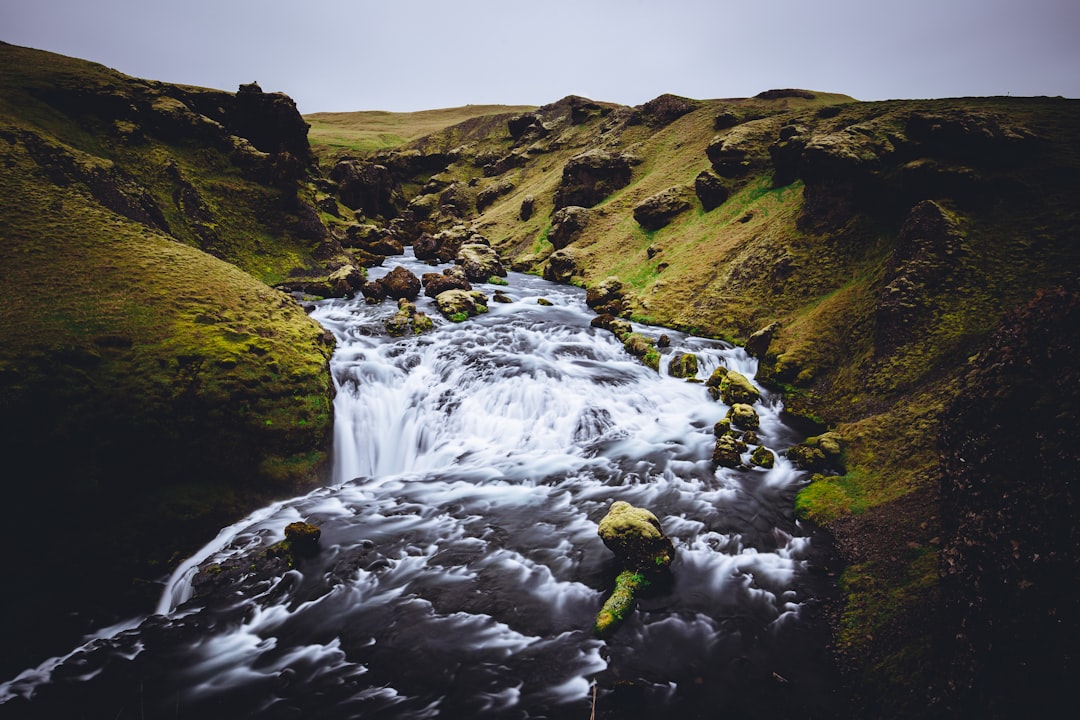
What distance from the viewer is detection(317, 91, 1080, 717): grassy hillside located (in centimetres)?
675

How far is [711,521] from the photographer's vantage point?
958 centimetres

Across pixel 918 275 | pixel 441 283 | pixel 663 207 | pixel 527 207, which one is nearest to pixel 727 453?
pixel 918 275

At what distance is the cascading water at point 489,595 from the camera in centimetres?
599

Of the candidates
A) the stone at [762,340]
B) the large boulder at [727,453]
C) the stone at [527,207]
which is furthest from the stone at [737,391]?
the stone at [527,207]

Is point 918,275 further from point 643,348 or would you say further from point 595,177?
point 595,177

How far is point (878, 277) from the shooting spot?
1441 centimetres

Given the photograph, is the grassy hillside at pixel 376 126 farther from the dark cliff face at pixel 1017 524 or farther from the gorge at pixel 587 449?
the dark cliff face at pixel 1017 524

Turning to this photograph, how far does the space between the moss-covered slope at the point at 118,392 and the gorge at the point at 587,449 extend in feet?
0.18

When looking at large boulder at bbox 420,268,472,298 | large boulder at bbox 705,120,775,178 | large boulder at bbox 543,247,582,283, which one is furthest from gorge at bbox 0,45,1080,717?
large boulder at bbox 543,247,582,283

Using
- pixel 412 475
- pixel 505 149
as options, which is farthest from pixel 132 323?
pixel 505 149

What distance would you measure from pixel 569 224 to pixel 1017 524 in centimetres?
3460

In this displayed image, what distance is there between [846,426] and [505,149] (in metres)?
79.2

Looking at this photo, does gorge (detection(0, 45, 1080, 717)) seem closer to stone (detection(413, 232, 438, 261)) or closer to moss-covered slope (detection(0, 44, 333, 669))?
moss-covered slope (detection(0, 44, 333, 669))

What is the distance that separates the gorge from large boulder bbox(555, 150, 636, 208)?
19501mm
